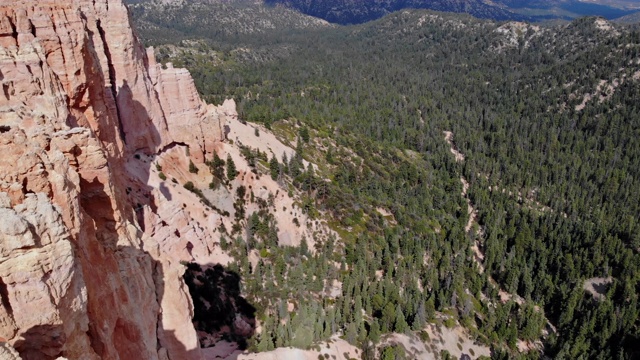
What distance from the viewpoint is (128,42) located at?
4984cm

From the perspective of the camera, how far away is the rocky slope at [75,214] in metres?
12.3

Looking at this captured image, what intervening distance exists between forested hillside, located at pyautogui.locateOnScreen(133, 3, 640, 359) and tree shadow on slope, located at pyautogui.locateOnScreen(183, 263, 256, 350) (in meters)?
1.99

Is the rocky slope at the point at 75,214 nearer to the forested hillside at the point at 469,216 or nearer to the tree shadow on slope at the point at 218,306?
the tree shadow on slope at the point at 218,306

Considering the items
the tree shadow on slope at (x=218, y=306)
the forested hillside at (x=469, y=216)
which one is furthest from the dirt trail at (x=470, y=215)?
the tree shadow on slope at (x=218, y=306)

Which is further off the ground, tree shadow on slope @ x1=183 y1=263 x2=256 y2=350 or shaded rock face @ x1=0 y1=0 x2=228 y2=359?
shaded rock face @ x1=0 y1=0 x2=228 y2=359

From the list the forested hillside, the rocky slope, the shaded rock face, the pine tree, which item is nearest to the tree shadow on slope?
the forested hillside

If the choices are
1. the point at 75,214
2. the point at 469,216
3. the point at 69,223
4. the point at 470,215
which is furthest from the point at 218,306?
the point at 470,215

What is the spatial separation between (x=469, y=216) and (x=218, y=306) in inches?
2821

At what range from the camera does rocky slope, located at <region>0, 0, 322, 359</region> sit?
12336mm

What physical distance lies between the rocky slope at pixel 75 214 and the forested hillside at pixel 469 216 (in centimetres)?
2368

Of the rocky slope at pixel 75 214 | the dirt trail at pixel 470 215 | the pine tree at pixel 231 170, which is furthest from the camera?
the dirt trail at pixel 470 215

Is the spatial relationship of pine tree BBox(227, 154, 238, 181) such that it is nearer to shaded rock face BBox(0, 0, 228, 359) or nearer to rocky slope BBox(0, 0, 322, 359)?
rocky slope BBox(0, 0, 322, 359)

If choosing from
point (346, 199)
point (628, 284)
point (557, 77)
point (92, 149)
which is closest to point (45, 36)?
point (92, 149)

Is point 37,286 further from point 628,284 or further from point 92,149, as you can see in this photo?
point 628,284
